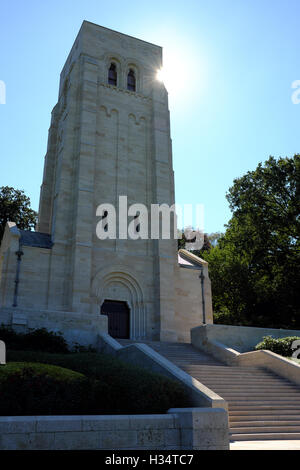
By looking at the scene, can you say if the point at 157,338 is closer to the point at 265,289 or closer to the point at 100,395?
the point at 265,289

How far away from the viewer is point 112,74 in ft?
102

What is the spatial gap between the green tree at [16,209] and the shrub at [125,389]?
28441mm

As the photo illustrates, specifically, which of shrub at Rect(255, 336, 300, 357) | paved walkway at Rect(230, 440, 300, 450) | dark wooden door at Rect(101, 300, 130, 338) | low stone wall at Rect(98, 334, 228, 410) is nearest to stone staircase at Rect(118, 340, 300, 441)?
paved walkway at Rect(230, 440, 300, 450)

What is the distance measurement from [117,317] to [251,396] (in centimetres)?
1225

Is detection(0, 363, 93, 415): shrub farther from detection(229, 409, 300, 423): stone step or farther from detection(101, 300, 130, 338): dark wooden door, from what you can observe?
detection(101, 300, 130, 338): dark wooden door

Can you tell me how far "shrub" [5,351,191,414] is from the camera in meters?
9.84

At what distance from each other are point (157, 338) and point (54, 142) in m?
16.3

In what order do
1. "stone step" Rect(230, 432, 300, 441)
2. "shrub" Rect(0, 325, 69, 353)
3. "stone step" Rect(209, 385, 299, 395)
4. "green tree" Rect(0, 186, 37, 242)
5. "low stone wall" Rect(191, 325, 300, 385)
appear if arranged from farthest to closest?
"green tree" Rect(0, 186, 37, 242), "low stone wall" Rect(191, 325, 300, 385), "shrub" Rect(0, 325, 69, 353), "stone step" Rect(209, 385, 299, 395), "stone step" Rect(230, 432, 300, 441)

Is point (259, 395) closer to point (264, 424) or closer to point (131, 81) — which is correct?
point (264, 424)

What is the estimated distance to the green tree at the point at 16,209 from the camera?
124 ft

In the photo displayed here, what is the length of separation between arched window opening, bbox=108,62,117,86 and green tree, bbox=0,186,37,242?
14646 millimetres

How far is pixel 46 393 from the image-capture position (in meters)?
9.30
